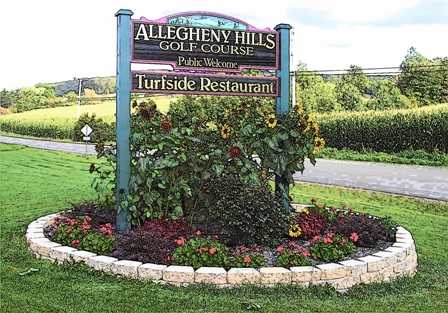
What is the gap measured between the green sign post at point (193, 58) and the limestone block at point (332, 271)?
1.95 meters

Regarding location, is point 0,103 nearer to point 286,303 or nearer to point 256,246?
point 256,246

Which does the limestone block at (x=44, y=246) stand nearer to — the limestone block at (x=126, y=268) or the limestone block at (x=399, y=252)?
the limestone block at (x=126, y=268)

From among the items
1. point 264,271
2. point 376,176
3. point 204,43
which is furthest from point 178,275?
point 376,176

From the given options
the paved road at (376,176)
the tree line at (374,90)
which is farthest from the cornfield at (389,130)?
the tree line at (374,90)

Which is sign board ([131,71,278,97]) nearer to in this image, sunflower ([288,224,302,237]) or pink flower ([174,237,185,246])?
sunflower ([288,224,302,237])

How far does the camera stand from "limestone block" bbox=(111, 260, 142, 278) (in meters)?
5.09

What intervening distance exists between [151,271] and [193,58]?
9.58ft

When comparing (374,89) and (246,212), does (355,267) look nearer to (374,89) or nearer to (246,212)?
(246,212)

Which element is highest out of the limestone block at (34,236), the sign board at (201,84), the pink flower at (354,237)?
the sign board at (201,84)

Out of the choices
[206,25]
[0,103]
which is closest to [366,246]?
[206,25]

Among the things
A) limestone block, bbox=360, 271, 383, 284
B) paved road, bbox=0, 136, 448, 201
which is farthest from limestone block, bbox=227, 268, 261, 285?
paved road, bbox=0, 136, 448, 201

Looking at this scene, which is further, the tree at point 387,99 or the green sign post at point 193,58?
the tree at point 387,99

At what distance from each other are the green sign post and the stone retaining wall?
3.50 ft

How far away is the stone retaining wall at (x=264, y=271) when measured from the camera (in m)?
4.91
